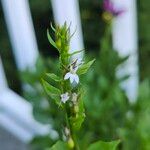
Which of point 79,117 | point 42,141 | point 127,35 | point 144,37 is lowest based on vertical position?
point 42,141

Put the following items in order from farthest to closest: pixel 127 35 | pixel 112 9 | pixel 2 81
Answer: pixel 2 81 → pixel 127 35 → pixel 112 9

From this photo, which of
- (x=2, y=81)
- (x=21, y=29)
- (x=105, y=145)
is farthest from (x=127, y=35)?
(x=105, y=145)

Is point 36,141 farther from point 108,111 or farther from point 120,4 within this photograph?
point 120,4

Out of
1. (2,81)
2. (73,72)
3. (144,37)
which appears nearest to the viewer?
(73,72)

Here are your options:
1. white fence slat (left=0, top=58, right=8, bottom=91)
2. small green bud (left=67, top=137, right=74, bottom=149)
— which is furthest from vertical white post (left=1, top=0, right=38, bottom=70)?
small green bud (left=67, top=137, right=74, bottom=149)

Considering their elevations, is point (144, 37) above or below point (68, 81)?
below

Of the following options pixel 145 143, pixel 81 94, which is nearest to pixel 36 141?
pixel 145 143

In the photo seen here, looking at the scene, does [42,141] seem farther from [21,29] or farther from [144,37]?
[144,37]

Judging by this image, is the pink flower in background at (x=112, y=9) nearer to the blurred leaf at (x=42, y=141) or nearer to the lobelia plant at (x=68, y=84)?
the blurred leaf at (x=42, y=141)

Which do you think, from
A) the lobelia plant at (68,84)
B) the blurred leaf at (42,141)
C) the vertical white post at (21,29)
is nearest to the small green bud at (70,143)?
the lobelia plant at (68,84)
